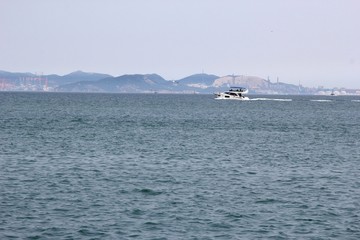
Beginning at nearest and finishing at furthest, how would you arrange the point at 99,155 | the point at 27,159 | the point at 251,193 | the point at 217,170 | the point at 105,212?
the point at 105,212, the point at 251,193, the point at 217,170, the point at 27,159, the point at 99,155

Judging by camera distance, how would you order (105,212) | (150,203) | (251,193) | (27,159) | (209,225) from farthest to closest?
(27,159)
(251,193)
(150,203)
(105,212)
(209,225)

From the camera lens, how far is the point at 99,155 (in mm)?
65750

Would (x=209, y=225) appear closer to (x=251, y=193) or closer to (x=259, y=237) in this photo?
(x=259, y=237)

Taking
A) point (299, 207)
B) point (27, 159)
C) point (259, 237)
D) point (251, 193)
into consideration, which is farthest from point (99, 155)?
point (259, 237)

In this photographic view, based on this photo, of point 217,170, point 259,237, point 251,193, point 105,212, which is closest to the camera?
point 259,237

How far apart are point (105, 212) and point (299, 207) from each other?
12.9m

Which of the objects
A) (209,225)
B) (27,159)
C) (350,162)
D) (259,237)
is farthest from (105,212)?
(350,162)

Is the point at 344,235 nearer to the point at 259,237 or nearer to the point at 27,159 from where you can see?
the point at 259,237

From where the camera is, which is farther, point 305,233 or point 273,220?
point 273,220

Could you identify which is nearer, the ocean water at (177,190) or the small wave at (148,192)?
the ocean water at (177,190)

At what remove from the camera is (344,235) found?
3425 cm

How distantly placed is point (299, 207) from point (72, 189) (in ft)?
54.8

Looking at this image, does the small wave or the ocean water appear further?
the small wave

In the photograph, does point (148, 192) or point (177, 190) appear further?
point (177, 190)
